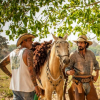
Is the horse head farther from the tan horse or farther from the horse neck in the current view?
the horse neck

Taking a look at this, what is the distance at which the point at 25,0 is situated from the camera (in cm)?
501

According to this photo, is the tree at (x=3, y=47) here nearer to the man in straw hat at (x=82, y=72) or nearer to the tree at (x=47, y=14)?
the tree at (x=47, y=14)

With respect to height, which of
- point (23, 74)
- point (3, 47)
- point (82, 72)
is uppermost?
point (3, 47)

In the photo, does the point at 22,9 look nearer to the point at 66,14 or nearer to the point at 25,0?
the point at 25,0

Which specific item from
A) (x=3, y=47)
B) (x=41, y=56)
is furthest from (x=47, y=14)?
(x=3, y=47)

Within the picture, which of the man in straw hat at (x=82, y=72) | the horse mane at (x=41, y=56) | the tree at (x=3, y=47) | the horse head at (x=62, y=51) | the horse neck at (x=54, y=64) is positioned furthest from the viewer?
the tree at (x=3, y=47)

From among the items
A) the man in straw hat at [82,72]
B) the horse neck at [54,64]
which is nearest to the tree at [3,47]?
the horse neck at [54,64]

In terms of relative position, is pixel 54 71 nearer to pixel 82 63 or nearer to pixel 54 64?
pixel 54 64

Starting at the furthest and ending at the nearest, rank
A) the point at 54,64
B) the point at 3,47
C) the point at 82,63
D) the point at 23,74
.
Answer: the point at 3,47 → the point at 54,64 → the point at 82,63 → the point at 23,74

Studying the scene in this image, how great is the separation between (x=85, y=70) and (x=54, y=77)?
84cm

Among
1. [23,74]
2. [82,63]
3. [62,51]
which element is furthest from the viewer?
[82,63]

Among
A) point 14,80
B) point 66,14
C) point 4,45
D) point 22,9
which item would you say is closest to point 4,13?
point 22,9

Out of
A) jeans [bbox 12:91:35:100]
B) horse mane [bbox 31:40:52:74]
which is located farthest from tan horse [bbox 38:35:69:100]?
jeans [bbox 12:91:35:100]

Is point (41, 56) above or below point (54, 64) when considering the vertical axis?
above
